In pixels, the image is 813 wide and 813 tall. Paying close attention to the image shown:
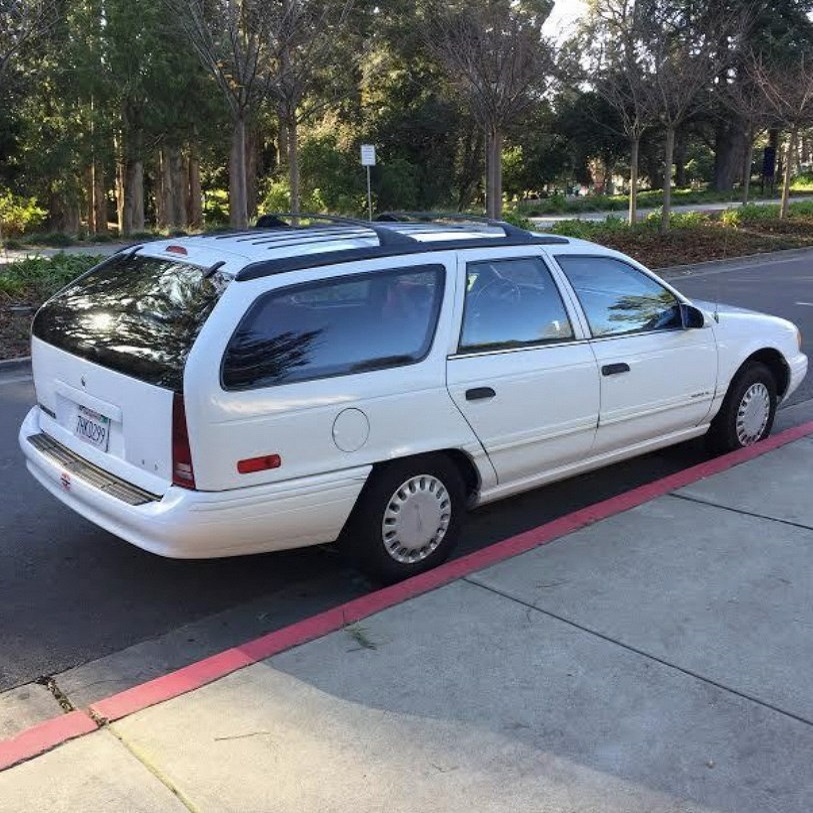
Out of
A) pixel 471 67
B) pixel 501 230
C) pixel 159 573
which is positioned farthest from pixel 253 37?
pixel 159 573

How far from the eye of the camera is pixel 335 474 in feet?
12.7

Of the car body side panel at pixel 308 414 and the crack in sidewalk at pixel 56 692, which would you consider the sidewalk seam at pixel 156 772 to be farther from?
the car body side panel at pixel 308 414

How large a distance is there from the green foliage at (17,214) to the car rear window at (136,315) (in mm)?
24390

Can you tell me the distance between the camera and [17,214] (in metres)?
27.4

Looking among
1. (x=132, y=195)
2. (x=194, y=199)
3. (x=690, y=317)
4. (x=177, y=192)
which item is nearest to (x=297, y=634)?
(x=690, y=317)

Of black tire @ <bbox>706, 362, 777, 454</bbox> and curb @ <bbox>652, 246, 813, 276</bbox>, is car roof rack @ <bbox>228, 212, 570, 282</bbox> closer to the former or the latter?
black tire @ <bbox>706, 362, 777, 454</bbox>

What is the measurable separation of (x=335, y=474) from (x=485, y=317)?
1169 mm

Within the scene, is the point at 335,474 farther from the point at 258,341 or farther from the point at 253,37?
the point at 253,37

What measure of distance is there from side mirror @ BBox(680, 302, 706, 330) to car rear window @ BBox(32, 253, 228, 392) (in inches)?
109

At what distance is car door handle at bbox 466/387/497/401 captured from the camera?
4273 millimetres

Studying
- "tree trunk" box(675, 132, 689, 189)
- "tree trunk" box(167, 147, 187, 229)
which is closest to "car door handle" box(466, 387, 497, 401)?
"tree trunk" box(167, 147, 187, 229)

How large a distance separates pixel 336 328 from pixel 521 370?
3.34ft

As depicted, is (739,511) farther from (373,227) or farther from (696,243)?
(696,243)

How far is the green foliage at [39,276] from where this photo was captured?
1213 centimetres
